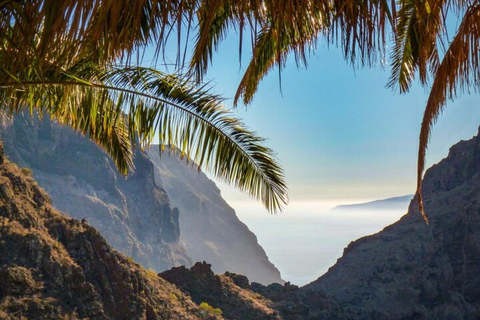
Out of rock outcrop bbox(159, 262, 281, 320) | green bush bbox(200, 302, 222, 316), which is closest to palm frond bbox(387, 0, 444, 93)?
green bush bbox(200, 302, 222, 316)

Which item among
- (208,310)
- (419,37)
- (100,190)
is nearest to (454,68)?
(419,37)

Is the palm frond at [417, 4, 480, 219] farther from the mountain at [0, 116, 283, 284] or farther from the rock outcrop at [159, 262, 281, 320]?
the mountain at [0, 116, 283, 284]

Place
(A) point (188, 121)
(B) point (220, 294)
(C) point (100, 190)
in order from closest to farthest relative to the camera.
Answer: (A) point (188, 121) < (B) point (220, 294) < (C) point (100, 190)

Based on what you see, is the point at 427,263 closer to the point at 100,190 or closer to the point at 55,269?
the point at 55,269

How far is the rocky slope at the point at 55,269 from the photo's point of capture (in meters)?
20.9

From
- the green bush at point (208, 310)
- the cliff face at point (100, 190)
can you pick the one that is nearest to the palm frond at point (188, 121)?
the green bush at point (208, 310)

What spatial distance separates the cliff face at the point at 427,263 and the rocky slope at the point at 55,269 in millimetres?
25541

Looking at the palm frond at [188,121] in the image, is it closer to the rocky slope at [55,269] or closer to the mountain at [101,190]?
the rocky slope at [55,269]

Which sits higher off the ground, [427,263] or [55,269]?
[427,263]

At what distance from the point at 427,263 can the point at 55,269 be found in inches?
1611

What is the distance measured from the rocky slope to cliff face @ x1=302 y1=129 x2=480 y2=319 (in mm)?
25541

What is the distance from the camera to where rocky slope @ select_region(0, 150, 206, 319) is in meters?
20.9

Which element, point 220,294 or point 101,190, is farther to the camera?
point 101,190

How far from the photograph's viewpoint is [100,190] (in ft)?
441
